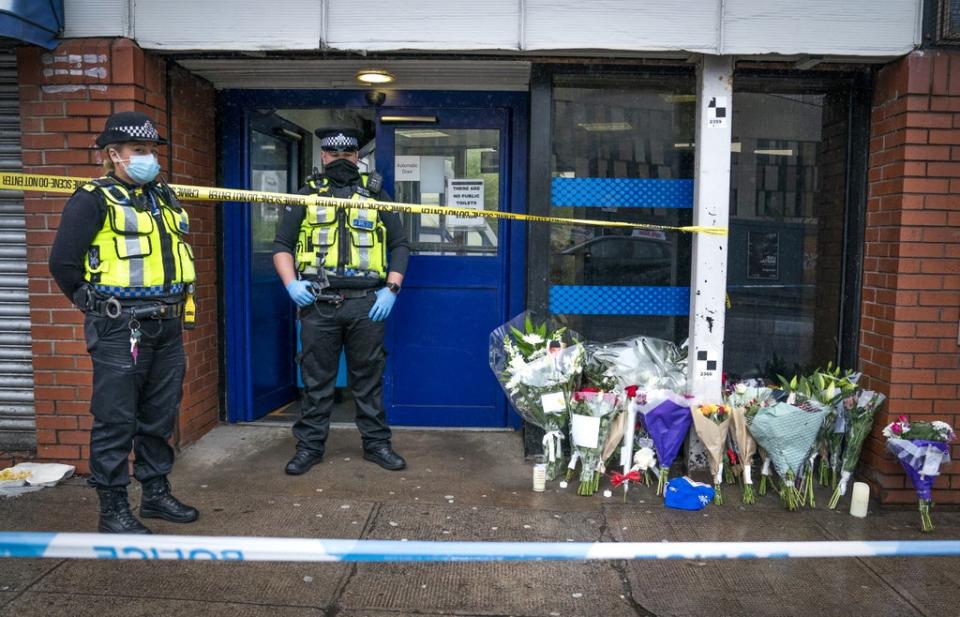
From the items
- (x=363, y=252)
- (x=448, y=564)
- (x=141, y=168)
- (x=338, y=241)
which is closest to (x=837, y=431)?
(x=448, y=564)

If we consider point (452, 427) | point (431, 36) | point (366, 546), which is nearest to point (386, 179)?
point (431, 36)

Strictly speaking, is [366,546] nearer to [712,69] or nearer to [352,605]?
[352,605]

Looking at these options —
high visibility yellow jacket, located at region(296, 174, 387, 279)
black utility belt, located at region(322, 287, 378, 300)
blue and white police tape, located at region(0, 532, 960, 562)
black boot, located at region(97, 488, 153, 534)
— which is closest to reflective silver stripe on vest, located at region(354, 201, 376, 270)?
high visibility yellow jacket, located at region(296, 174, 387, 279)

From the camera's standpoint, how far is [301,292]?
461 centimetres

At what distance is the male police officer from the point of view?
15.3 ft

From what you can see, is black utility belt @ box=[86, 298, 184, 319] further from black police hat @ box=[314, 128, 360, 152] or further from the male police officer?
black police hat @ box=[314, 128, 360, 152]

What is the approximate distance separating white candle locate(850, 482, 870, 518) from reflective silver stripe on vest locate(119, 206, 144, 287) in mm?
3865

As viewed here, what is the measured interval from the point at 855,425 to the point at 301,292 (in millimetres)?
3259

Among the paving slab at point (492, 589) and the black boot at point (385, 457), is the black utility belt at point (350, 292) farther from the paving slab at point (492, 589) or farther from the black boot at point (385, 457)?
the paving slab at point (492, 589)

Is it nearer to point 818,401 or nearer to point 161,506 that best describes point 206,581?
point 161,506

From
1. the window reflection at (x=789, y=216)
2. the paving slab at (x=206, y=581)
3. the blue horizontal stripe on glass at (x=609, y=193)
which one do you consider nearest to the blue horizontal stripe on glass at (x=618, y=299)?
the window reflection at (x=789, y=216)

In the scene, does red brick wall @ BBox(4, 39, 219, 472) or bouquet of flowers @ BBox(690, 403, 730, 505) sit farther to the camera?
red brick wall @ BBox(4, 39, 219, 472)

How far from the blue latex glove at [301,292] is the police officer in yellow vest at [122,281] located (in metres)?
0.79

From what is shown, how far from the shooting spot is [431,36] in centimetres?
449
